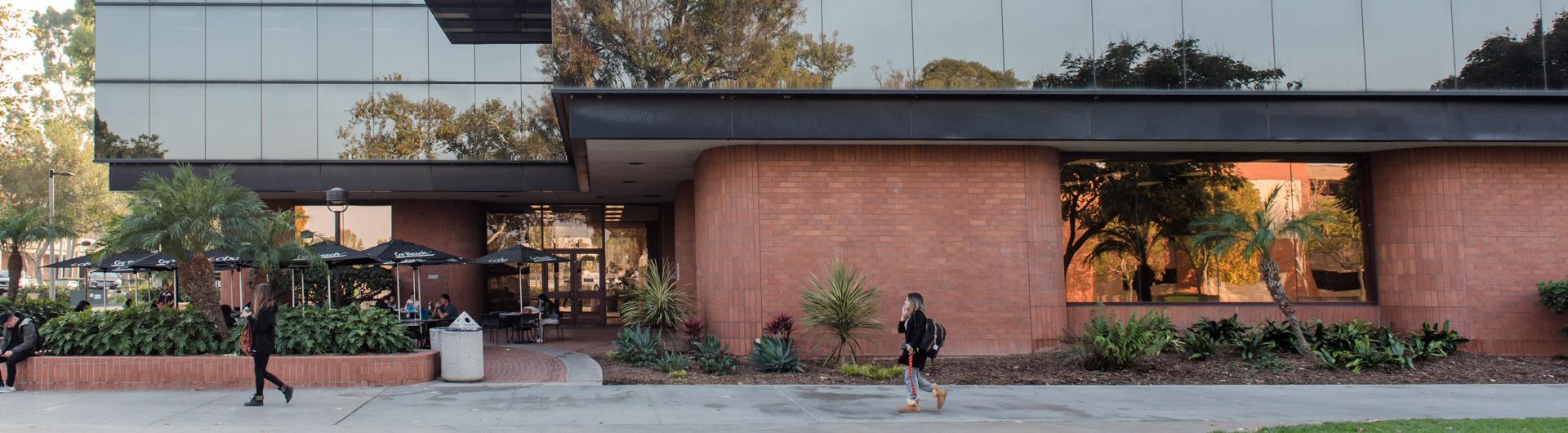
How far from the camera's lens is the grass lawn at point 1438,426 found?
352 inches

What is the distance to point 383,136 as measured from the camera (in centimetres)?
2250

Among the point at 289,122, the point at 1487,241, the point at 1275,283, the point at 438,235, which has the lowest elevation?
the point at 1275,283

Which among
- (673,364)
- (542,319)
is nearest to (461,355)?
(673,364)

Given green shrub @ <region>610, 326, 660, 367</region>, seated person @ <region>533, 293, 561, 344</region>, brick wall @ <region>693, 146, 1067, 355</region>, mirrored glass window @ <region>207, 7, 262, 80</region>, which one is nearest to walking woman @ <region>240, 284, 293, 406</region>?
green shrub @ <region>610, 326, 660, 367</region>

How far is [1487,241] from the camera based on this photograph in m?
15.6

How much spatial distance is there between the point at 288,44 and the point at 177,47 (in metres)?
2.28

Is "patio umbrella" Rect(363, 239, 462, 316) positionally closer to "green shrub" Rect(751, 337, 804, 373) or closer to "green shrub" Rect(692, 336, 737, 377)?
"green shrub" Rect(692, 336, 737, 377)

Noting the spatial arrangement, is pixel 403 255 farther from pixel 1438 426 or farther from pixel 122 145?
pixel 1438 426

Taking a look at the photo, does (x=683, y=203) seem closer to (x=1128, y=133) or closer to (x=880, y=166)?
(x=880, y=166)

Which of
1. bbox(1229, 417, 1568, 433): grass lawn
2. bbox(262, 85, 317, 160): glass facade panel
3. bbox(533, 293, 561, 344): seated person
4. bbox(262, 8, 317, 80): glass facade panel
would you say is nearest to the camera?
bbox(1229, 417, 1568, 433): grass lawn

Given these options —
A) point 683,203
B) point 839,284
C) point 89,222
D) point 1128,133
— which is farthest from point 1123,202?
point 89,222

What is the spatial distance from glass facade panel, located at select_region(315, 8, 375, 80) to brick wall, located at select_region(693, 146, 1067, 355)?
1191cm

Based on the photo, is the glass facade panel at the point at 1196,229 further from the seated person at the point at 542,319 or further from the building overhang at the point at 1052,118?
the seated person at the point at 542,319

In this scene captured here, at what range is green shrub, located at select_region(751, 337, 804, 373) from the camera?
13.7m
